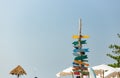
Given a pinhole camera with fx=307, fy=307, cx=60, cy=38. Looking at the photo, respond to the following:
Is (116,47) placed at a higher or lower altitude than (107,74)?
higher

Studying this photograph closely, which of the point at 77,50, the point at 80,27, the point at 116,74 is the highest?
the point at 80,27

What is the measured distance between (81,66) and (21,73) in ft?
24.7

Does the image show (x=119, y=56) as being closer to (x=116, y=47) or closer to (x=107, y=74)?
(x=116, y=47)

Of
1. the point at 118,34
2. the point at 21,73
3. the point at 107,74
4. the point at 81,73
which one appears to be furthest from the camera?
the point at 118,34

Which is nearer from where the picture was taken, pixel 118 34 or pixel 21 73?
pixel 21 73

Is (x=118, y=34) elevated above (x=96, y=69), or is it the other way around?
(x=118, y=34)

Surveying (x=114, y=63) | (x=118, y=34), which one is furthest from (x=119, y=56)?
(x=118, y=34)

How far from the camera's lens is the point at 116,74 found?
21000 millimetres

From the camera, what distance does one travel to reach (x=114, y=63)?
38.8 m

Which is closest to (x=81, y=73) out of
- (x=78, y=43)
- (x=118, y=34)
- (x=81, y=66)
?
(x=81, y=66)

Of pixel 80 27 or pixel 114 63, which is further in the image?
pixel 114 63

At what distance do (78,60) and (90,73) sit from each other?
44.6 inches

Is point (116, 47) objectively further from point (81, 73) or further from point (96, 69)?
point (81, 73)

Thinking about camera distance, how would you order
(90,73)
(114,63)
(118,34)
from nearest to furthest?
1. (90,73)
2. (114,63)
3. (118,34)
